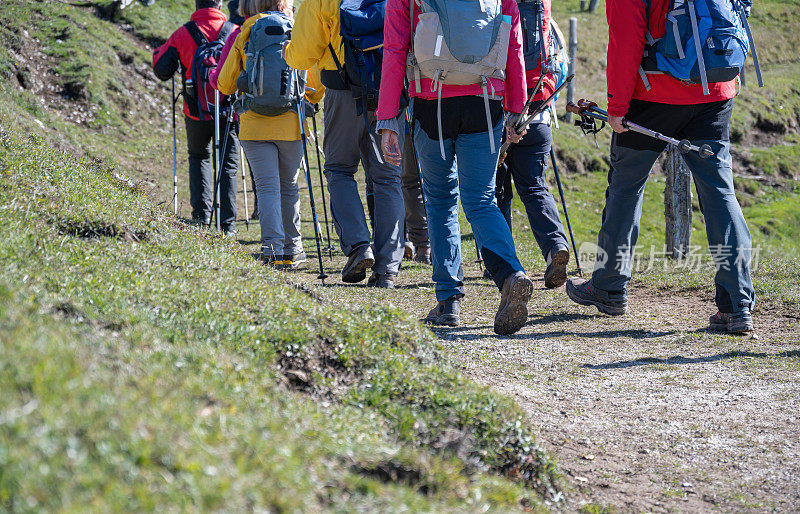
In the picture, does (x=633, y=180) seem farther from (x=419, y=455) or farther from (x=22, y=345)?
(x=22, y=345)

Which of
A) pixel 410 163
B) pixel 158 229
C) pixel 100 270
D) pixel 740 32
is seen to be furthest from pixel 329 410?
pixel 410 163

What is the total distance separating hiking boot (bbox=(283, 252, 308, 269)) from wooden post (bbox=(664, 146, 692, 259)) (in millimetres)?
5548

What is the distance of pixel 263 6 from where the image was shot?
7020mm

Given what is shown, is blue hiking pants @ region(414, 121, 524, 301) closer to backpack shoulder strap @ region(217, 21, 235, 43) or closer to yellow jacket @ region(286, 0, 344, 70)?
yellow jacket @ region(286, 0, 344, 70)

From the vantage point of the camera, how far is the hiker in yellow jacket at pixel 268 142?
23.0 ft

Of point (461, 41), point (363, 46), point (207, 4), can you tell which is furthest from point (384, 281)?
point (207, 4)

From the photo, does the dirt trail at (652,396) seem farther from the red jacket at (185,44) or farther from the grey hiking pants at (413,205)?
the red jacket at (185,44)

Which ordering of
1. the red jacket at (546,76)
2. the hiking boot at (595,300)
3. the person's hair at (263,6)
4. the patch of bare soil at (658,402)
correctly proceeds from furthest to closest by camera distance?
the person's hair at (263,6) → the red jacket at (546,76) → the hiking boot at (595,300) → the patch of bare soil at (658,402)

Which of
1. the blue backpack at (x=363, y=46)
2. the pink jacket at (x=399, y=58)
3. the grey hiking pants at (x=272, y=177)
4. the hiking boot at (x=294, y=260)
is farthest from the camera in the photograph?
the hiking boot at (x=294, y=260)

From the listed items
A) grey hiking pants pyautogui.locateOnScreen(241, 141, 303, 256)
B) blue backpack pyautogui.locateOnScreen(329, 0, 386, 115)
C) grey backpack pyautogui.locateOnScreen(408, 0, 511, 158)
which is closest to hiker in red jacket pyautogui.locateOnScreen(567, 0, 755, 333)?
grey backpack pyautogui.locateOnScreen(408, 0, 511, 158)

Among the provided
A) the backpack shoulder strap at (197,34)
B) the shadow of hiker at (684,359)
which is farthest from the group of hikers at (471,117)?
the backpack shoulder strap at (197,34)

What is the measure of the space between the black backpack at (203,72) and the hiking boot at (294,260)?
89.7 inches

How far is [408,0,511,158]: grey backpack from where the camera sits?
4.86m

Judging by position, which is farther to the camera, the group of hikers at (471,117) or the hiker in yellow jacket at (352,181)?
the hiker in yellow jacket at (352,181)
